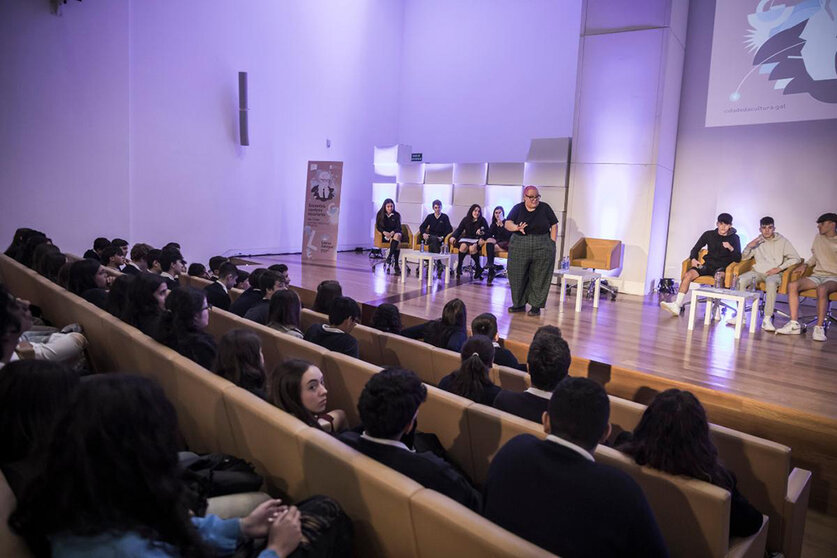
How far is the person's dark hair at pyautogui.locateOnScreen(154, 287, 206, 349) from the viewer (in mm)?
2662

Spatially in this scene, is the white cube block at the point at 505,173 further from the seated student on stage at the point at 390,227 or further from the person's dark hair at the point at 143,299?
the person's dark hair at the point at 143,299

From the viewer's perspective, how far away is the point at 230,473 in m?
1.67

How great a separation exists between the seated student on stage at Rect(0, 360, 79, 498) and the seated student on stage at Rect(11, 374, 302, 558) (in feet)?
1.06

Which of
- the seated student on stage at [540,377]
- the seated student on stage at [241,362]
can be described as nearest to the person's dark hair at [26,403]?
the seated student on stage at [241,362]

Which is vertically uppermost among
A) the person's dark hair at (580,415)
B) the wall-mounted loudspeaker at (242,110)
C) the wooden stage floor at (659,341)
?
the wall-mounted loudspeaker at (242,110)

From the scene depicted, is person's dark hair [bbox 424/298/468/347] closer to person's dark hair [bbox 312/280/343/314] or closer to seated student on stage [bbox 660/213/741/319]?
person's dark hair [bbox 312/280/343/314]

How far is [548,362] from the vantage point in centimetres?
225

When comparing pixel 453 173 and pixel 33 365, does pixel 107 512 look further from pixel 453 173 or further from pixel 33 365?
pixel 453 173

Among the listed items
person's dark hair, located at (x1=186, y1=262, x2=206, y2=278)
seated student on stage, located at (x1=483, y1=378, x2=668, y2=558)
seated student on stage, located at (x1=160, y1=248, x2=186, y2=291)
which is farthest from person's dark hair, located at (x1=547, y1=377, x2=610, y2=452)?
person's dark hair, located at (x1=186, y1=262, x2=206, y2=278)

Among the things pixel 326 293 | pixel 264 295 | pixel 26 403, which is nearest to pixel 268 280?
pixel 264 295

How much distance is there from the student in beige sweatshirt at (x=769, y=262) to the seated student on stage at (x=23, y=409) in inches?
242

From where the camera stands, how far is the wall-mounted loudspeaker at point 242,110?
9.05 meters

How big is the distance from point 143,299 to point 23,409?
1887mm

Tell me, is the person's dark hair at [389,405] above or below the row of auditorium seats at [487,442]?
above
